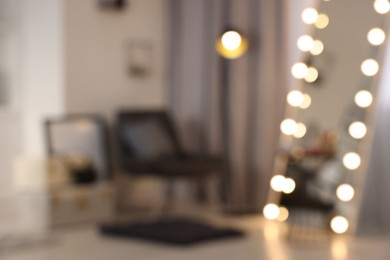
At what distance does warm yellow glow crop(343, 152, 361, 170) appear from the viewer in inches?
169

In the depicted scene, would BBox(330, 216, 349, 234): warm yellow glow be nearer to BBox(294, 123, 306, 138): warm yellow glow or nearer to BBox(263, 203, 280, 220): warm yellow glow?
BBox(263, 203, 280, 220): warm yellow glow

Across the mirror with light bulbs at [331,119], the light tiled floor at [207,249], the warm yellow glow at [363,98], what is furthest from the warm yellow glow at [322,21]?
the light tiled floor at [207,249]

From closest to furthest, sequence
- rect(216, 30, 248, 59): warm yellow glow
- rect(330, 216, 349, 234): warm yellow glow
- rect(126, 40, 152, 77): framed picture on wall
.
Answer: rect(330, 216, 349, 234): warm yellow glow, rect(216, 30, 248, 59): warm yellow glow, rect(126, 40, 152, 77): framed picture on wall

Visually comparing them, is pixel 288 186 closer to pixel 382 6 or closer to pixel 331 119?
pixel 331 119

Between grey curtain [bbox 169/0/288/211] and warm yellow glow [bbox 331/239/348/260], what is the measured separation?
114 centimetres

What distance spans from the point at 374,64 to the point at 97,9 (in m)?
2.03

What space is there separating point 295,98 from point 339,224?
0.92 metres

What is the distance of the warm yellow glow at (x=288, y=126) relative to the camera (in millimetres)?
4703

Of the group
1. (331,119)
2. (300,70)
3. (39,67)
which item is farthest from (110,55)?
(331,119)

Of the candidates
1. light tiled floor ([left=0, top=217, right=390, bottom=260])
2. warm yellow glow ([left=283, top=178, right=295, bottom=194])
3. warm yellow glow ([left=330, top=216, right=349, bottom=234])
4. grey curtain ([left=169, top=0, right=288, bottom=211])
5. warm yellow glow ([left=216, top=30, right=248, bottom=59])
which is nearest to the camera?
light tiled floor ([left=0, top=217, right=390, bottom=260])

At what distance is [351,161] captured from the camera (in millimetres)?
4324

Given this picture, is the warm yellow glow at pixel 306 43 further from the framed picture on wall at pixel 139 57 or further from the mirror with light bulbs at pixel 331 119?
the framed picture on wall at pixel 139 57

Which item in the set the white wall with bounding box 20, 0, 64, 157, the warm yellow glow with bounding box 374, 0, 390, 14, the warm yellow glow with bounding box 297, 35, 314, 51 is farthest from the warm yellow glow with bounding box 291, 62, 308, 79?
the white wall with bounding box 20, 0, 64, 157

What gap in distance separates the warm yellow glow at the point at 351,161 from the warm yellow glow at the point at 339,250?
1.51 ft
